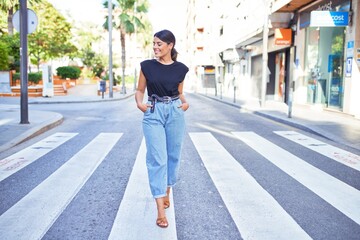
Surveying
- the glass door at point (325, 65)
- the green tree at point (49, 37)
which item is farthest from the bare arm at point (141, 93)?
the green tree at point (49, 37)

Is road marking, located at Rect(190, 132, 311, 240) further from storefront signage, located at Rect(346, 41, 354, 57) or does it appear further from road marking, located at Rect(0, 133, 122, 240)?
storefront signage, located at Rect(346, 41, 354, 57)

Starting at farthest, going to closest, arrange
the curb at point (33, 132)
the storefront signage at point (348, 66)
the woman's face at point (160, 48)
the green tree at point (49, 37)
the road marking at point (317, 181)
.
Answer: the green tree at point (49, 37) → the storefront signage at point (348, 66) → the curb at point (33, 132) → the road marking at point (317, 181) → the woman's face at point (160, 48)

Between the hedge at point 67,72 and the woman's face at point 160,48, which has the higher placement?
the hedge at point 67,72

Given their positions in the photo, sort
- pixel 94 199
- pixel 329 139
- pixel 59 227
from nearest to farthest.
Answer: pixel 59 227
pixel 94 199
pixel 329 139

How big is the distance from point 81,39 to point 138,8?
122 ft

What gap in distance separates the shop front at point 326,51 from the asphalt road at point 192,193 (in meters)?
7.79

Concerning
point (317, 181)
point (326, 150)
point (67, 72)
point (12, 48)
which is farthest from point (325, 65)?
point (67, 72)

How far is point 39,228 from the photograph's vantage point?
3.34 meters

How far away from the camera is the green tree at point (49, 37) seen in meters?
37.1

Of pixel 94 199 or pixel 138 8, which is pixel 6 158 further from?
pixel 138 8

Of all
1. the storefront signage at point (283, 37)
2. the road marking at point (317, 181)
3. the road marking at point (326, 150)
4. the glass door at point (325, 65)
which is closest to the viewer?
the road marking at point (317, 181)

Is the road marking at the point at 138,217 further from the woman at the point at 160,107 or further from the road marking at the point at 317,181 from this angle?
the road marking at the point at 317,181

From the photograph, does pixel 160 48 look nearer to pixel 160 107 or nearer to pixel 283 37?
pixel 160 107

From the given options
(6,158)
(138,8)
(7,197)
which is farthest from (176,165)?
(138,8)
